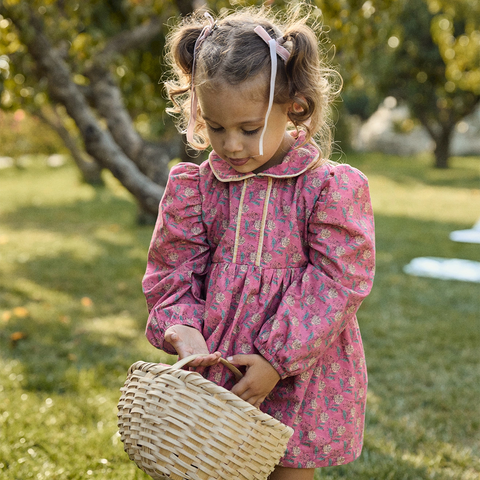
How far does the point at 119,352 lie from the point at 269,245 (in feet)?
7.55

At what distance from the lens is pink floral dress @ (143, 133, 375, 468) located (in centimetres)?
170

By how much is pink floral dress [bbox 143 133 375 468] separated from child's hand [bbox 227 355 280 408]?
3cm

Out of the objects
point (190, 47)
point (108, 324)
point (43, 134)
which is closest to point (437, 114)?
point (43, 134)

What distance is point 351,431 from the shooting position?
73.0 inches

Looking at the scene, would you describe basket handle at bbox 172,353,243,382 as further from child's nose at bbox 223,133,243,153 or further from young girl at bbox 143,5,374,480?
child's nose at bbox 223,133,243,153

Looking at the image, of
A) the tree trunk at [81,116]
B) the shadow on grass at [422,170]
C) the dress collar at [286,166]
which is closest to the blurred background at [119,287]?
the tree trunk at [81,116]

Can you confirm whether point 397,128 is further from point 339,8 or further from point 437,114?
point 339,8

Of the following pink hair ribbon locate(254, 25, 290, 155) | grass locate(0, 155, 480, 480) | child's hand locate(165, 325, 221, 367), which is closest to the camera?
pink hair ribbon locate(254, 25, 290, 155)

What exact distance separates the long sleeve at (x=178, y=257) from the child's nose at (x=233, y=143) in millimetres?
248

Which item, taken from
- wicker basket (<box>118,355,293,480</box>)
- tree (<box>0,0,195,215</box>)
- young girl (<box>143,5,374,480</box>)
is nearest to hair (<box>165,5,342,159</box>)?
young girl (<box>143,5,374,480</box>)

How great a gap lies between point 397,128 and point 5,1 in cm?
2114

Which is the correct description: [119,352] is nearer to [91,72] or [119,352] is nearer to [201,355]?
[91,72]

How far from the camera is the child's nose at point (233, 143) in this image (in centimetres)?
167

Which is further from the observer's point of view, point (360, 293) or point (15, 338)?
point (15, 338)
